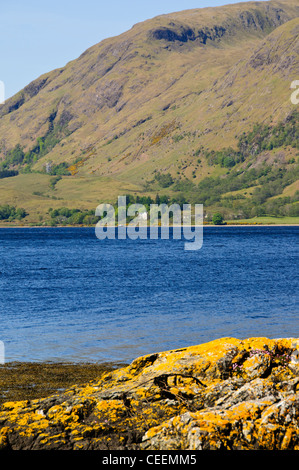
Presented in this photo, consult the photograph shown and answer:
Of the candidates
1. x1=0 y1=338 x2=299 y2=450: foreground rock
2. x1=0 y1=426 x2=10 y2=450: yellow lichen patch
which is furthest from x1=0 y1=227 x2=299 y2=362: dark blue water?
x1=0 y1=426 x2=10 y2=450: yellow lichen patch

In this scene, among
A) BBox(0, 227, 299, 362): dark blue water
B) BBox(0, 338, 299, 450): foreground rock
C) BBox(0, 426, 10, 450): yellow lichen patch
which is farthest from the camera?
BBox(0, 227, 299, 362): dark blue water

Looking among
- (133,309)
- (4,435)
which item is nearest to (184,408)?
(4,435)

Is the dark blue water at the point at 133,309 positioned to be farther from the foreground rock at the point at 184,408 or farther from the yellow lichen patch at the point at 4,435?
the yellow lichen patch at the point at 4,435

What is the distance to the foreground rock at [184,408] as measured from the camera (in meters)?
10.2

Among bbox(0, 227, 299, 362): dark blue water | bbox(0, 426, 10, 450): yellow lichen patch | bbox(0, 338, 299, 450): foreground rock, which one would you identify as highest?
bbox(0, 338, 299, 450): foreground rock

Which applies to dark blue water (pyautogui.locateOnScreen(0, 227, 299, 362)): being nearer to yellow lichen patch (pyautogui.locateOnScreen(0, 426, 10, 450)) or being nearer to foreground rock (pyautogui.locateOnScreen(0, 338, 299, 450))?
foreground rock (pyautogui.locateOnScreen(0, 338, 299, 450))

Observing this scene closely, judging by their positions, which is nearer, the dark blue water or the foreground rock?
the foreground rock

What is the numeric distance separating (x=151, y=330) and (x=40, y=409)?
84.1ft

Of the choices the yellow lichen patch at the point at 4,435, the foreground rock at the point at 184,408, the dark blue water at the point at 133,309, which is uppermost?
the foreground rock at the point at 184,408

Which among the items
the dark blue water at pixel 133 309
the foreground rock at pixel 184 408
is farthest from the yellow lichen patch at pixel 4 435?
the dark blue water at pixel 133 309

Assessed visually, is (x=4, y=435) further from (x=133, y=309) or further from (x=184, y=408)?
(x=133, y=309)

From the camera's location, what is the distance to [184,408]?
1182 centimetres

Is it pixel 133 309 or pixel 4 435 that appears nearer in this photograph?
pixel 4 435

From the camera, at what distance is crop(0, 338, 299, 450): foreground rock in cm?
1020
